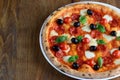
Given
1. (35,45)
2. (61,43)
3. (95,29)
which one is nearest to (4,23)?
(35,45)

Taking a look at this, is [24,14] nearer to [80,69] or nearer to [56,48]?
[56,48]

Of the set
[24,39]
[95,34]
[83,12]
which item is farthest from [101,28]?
[24,39]

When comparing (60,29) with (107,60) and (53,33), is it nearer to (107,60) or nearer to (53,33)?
(53,33)

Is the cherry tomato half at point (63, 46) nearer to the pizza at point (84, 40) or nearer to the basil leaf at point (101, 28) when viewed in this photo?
the pizza at point (84, 40)

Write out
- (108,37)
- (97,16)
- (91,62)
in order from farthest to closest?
1. (97,16)
2. (108,37)
3. (91,62)

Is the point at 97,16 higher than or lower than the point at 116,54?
higher

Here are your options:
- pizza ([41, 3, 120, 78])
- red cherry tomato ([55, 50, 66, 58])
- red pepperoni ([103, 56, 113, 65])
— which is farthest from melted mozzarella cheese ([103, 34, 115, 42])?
red cherry tomato ([55, 50, 66, 58])

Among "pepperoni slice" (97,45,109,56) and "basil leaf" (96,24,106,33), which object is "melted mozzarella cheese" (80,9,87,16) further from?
"pepperoni slice" (97,45,109,56)
